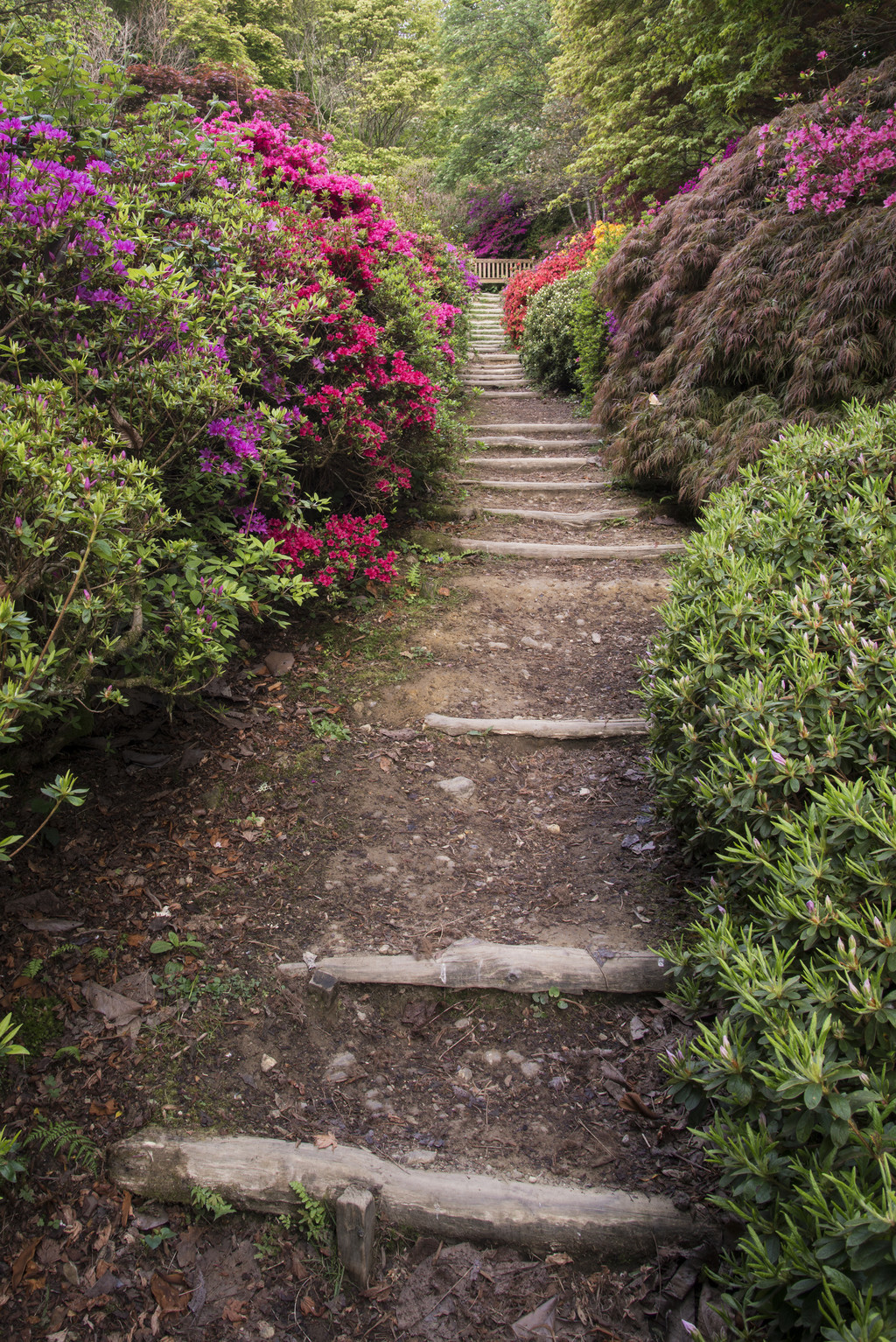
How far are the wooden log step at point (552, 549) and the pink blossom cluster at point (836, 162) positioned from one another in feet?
7.66

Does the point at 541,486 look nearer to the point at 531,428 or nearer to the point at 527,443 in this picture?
the point at 527,443

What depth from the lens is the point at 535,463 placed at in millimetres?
7328

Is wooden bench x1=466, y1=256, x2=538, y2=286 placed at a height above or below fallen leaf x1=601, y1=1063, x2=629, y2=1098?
above

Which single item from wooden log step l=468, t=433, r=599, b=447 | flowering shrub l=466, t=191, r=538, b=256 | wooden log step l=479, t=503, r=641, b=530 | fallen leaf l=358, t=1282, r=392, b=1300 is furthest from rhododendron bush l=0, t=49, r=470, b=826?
flowering shrub l=466, t=191, r=538, b=256

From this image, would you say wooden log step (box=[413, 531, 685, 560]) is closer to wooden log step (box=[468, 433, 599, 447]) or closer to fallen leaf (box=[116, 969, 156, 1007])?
wooden log step (box=[468, 433, 599, 447])

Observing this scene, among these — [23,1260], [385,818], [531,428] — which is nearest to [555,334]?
[531,428]

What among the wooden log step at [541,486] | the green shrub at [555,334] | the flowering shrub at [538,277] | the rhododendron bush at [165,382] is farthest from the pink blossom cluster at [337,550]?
the flowering shrub at [538,277]

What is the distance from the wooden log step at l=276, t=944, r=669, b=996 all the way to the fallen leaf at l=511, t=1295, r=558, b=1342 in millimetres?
816

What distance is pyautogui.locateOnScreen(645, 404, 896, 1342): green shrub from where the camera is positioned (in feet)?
3.93

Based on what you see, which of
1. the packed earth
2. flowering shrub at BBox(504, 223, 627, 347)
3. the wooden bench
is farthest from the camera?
the wooden bench

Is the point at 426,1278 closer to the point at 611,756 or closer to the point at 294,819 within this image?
the point at 294,819

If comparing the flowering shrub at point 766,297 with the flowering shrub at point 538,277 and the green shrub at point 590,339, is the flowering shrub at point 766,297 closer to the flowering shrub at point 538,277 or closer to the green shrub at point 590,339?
the green shrub at point 590,339

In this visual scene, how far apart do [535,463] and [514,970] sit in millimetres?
5836

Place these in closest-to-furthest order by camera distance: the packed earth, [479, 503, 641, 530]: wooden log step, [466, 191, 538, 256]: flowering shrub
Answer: the packed earth → [479, 503, 641, 530]: wooden log step → [466, 191, 538, 256]: flowering shrub
